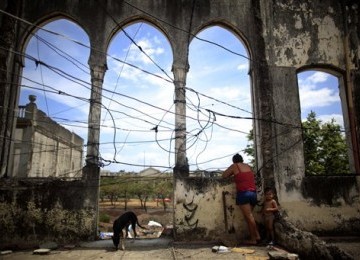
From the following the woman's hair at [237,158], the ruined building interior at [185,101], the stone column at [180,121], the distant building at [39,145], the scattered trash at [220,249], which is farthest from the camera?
the distant building at [39,145]

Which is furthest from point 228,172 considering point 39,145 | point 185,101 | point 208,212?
point 39,145

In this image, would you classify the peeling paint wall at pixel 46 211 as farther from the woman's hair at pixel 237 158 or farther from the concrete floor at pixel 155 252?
the woman's hair at pixel 237 158

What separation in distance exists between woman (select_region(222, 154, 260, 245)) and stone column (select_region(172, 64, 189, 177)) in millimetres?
1012

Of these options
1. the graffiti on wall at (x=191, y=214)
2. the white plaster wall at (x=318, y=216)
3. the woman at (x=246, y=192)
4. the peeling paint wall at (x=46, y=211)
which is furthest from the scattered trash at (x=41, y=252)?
the white plaster wall at (x=318, y=216)

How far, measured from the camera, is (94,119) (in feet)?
23.6

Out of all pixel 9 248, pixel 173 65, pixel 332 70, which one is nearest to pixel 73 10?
pixel 173 65

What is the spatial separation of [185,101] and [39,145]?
1598cm

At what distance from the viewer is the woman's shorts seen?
20.8ft

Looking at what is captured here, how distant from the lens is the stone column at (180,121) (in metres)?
7.04

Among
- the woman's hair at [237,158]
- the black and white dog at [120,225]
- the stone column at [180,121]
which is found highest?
the stone column at [180,121]

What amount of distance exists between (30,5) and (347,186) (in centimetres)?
908

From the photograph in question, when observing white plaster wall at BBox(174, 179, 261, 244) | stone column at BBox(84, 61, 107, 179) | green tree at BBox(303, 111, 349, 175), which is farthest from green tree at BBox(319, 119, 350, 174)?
stone column at BBox(84, 61, 107, 179)

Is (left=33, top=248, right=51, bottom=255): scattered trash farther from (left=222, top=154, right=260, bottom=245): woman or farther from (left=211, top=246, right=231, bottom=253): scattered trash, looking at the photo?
(left=222, top=154, right=260, bottom=245): woman

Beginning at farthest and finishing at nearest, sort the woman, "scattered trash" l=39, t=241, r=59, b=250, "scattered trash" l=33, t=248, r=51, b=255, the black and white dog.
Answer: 1. the woman
2. "scattered trash" l=39, t=241, r=59, b=250
3. the black and white dog
4. "scattered trash" l=33, t=248, r=51, b=255
